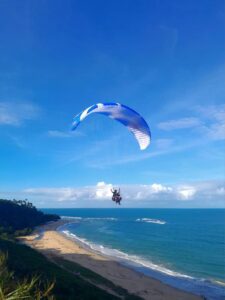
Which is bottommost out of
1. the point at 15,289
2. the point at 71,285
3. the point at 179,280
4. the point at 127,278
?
the point at 179,280

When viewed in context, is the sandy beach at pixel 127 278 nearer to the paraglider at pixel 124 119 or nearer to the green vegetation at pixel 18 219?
the paraglider at pixel 124 119

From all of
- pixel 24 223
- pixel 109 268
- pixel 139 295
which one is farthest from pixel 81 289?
pixel 24 223

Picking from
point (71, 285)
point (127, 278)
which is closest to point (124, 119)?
point (71, 285)

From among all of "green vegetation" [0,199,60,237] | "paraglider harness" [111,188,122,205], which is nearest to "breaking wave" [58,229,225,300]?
"paraglider harness" [111,188,122,205]

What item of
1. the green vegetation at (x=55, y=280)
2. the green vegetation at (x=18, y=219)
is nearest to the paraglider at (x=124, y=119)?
the green vegetation at (x=55, y=280)

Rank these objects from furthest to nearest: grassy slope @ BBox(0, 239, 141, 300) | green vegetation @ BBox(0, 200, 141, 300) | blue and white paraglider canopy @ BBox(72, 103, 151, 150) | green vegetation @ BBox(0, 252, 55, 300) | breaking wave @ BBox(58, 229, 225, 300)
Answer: breaking wave @ BBox(58, 229, 225, 300) → grassy slope @ BBox(0, 239, 141, 300) → blue and white paraglider canopy @ BBox(72, 103, 151, 150) → green vegetation @ BBox(0, 200, 141, 300) → green vegetation @ BBox(0, 252, 55, 300)

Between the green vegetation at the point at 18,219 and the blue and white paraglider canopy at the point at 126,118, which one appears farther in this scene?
the green vegetation at the point at 18,219

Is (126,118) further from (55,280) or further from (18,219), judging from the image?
(18,219)

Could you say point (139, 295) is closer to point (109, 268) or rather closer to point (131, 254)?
point (109, 268)

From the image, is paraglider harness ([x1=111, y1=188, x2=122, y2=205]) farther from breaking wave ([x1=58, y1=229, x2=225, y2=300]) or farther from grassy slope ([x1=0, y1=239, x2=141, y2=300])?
breaking wave ([x1=58, y1=229, x2=225, y2=300])
